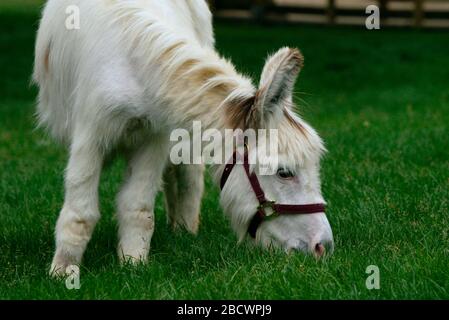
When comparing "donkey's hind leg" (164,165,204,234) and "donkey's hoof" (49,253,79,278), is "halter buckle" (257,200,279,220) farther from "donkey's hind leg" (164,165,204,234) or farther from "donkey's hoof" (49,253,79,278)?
"donkey's hind leg" (164,165,204,234)

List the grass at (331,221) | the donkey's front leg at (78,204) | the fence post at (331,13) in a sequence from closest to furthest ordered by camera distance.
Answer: the grass at (331,221) < the donkey's front leg at (78,204) < the fence post at (331,13)

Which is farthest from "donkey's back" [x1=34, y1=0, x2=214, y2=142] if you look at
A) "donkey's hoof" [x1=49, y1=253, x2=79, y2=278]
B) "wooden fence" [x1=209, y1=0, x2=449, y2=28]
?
"wooden fence" [x1=209, y1=0, x2=449, y2=28]

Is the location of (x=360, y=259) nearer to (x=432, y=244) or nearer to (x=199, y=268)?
(x=432, y=244)

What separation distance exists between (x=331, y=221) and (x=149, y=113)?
1.46m

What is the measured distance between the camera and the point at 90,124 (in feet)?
16.0

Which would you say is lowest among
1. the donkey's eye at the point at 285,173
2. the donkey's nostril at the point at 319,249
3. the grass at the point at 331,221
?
the grass at the point at 331,221

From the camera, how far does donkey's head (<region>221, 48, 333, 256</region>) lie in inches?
173

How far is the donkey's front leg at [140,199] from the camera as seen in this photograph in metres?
5.09

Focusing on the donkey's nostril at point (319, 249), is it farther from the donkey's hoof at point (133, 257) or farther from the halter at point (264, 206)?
the donkey's hoof at point (133, 257)

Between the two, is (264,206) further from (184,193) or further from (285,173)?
(184,193)

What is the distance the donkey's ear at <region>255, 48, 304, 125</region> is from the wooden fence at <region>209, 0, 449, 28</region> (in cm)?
1843

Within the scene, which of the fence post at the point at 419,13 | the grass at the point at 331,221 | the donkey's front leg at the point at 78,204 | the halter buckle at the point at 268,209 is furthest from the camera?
the fence post at the point at 419,13

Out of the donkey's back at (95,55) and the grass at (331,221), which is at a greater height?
the donkey's back at (95,55)

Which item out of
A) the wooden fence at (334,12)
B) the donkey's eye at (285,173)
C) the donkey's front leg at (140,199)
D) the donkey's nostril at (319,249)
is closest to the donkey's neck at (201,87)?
the donkey's eye at (285,173)
